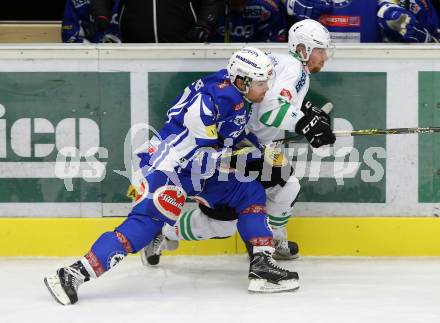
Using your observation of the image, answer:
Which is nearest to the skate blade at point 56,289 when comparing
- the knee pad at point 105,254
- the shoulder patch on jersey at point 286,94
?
the knee pad at point 105,254

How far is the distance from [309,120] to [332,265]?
0.81 meters

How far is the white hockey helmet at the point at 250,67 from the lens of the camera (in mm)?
4094

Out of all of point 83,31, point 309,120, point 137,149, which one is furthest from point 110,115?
point 309,120

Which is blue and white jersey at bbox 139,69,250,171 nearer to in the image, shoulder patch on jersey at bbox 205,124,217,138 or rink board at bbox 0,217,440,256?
shoulder patch on jersey at bbox 205,124,217,138

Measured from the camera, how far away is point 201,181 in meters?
4.30

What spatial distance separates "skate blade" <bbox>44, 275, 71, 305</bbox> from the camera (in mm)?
3980

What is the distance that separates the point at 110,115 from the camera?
483 cm

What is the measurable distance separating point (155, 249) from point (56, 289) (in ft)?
2.35

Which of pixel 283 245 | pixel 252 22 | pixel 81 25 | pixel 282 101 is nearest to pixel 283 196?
pixel 283 245

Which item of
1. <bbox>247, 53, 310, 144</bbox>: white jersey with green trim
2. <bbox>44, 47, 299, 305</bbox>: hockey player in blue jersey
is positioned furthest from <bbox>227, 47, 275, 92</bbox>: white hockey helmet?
<bbox>247, 53, 310, 144</bbox>: white jersey with green trim

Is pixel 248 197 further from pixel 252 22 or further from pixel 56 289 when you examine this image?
pixel 252 22

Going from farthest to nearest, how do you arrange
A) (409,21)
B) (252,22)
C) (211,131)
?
(252,22) → (409,21) → (211,131)

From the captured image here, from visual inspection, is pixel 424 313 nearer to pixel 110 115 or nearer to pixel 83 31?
pixel 110 115

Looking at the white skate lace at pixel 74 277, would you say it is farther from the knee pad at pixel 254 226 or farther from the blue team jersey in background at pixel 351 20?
the blue team jersey in background at pixel 351 20
